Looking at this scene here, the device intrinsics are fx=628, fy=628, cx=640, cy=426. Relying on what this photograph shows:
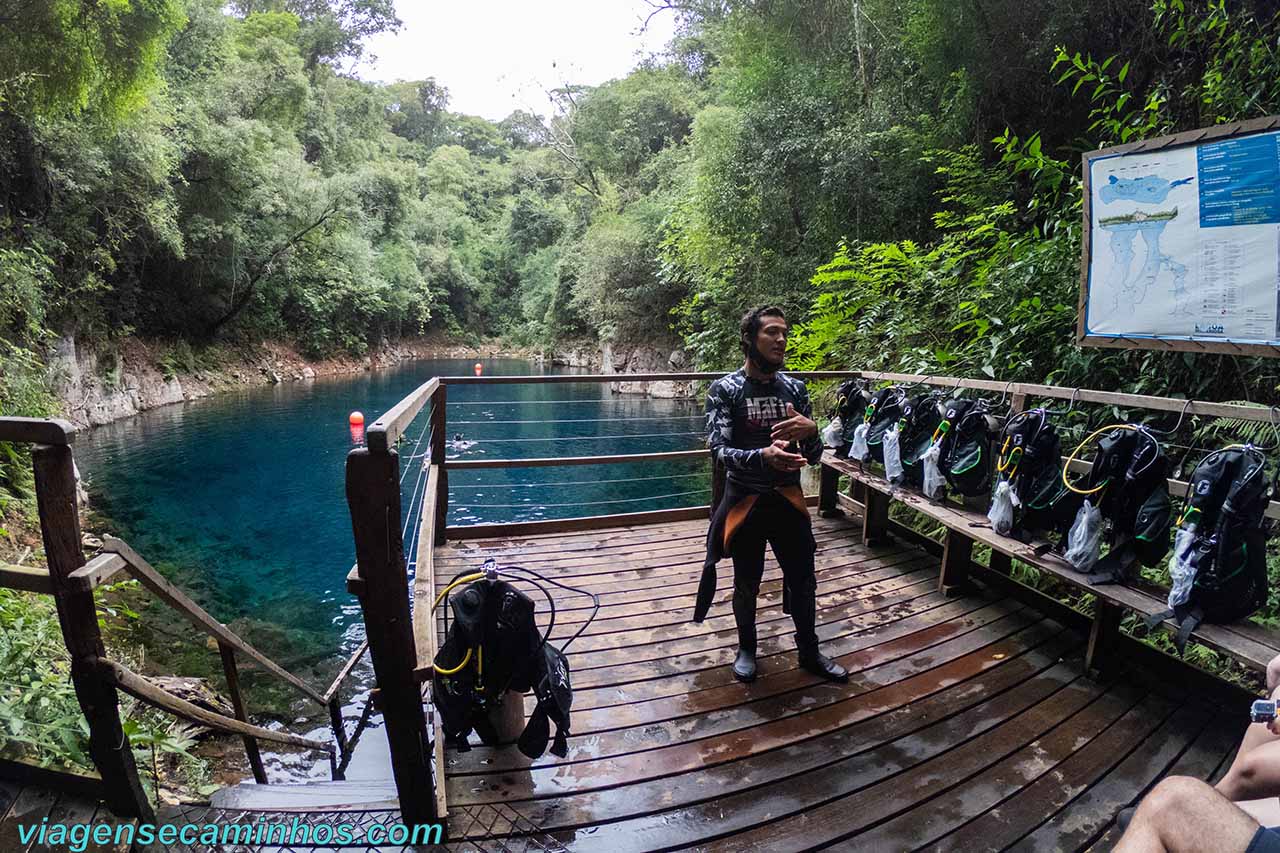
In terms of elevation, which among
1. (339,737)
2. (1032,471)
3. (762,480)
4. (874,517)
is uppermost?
(762,480)

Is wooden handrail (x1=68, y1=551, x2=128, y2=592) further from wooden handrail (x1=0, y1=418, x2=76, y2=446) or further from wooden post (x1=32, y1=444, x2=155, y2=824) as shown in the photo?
wooden handrail (x1=0, y1=418, x2=76, y2=446)

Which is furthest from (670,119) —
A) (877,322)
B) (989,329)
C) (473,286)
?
(989,329)

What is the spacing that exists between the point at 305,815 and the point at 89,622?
837 mm

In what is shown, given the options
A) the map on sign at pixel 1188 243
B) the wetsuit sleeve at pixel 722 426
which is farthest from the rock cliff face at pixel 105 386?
the map on sign at pixel 1188 243

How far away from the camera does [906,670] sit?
2.78m

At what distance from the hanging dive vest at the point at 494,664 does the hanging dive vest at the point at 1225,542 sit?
219 cm

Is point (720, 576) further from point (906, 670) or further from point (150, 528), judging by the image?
point (150, 528)

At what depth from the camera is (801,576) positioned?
105 inches

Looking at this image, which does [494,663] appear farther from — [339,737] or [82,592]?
[339,737]

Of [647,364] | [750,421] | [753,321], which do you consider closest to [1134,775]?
[750,421]

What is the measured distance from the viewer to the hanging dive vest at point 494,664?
1.97 m

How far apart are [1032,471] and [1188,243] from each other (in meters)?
1.19

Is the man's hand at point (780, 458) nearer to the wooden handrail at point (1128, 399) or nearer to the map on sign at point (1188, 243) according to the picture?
the wooden handrail at point (1128, 399)

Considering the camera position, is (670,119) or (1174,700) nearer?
(1174,700)
